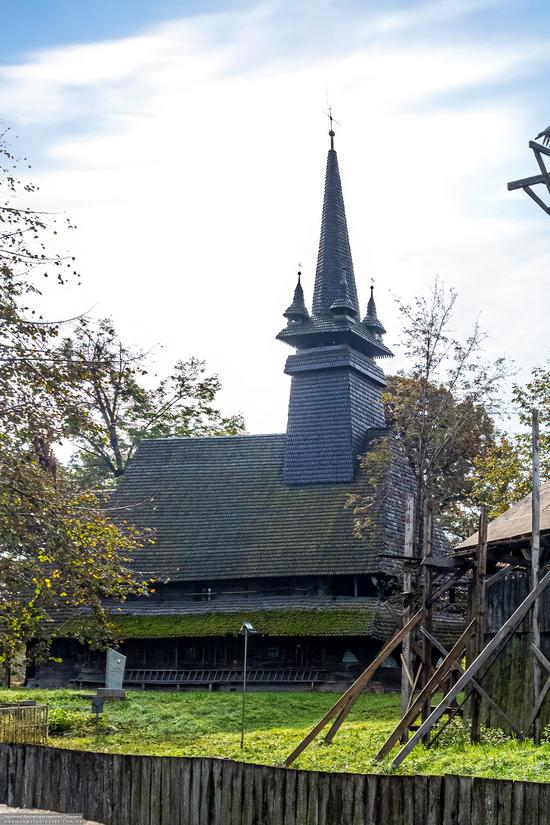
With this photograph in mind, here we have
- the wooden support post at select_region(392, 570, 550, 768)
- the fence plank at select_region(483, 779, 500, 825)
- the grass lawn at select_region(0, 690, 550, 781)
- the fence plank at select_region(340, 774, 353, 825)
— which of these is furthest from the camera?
the grass lawn at select_region(0, 690, 550, 781)

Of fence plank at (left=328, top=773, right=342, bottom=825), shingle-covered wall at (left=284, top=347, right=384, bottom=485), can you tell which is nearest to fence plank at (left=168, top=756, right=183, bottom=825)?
fence plank at (left=328, top=773, right=342, bottom=825)

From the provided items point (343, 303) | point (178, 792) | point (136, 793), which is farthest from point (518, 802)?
point (343, 303)

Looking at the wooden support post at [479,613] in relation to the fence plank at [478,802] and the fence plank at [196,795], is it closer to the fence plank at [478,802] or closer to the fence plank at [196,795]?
the fence plank at [196,795]

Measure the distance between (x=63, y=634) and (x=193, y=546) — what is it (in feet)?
21.9

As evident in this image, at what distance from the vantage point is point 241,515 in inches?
1791

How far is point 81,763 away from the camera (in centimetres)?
Answer: 1744

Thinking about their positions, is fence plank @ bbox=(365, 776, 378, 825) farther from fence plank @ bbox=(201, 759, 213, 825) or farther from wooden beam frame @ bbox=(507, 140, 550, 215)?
wooden beam frame @ bbox=(507, 140, 550, 215)

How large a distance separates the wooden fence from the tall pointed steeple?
2803 centimetres

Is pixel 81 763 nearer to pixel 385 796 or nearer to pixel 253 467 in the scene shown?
pixel 385 796

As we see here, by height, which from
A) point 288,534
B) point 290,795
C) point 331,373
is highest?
point 331,373

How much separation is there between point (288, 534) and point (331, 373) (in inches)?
283

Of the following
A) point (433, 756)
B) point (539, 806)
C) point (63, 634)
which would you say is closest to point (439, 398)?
point (63, 634)

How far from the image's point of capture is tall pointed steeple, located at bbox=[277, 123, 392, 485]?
151 ft

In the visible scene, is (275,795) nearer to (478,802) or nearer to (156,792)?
(156,792)
